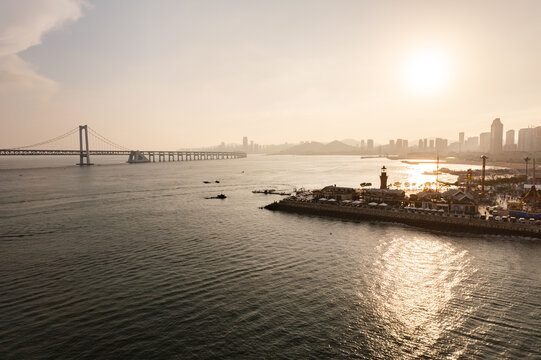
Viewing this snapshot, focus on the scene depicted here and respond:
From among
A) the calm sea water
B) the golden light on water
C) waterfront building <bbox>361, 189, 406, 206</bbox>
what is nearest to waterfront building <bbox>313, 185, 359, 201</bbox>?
waterfront building <bbox>361, 189, 406, 206</bbox>

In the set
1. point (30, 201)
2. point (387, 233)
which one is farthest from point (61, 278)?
point (30, 201)

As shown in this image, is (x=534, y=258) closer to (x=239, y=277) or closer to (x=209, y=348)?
(x=239, y=277)

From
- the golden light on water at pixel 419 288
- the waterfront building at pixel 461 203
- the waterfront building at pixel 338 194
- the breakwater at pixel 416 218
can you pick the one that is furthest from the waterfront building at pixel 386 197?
the golden light on water at pixel 419 288

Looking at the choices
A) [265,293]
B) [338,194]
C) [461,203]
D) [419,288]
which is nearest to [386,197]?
[338,194]

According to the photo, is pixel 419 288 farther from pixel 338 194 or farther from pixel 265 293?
pixel 338 194

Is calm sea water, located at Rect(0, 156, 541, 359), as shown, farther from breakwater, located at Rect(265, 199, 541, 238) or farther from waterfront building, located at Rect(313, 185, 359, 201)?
waterfront building, located at Rect(313, 185, 359, 201)

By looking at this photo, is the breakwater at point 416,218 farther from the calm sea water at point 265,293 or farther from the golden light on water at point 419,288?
the golden light on water at point 419,288

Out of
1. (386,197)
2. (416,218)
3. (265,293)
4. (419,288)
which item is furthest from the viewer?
(386,197)
